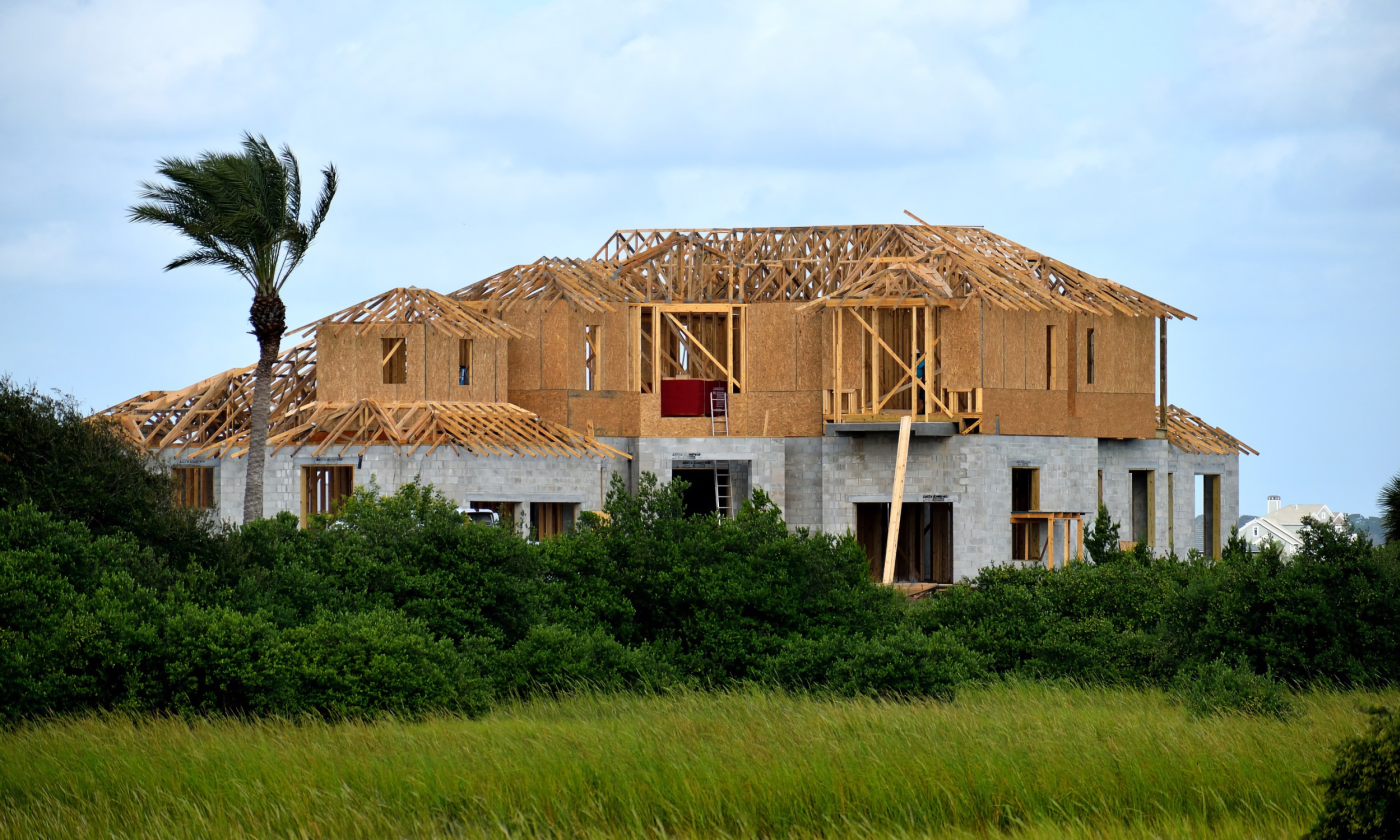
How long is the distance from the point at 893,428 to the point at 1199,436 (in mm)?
11489

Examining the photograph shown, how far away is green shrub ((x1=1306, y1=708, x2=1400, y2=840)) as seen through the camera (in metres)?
9.71

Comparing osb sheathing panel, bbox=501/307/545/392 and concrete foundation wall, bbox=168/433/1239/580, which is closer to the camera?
concrete foundation wall, bbox=168/433/1239/580

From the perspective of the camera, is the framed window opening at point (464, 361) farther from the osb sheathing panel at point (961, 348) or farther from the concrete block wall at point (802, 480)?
the osb sheathing panel at point (961, 348)

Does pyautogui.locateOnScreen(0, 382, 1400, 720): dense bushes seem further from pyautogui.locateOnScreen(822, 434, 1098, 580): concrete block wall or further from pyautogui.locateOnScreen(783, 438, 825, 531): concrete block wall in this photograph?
pyautogui.locateOnScreen(783, 438, 825, 531): concrete block wall

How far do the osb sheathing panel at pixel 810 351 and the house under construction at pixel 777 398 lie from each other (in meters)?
0.07

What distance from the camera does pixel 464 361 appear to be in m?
38.3

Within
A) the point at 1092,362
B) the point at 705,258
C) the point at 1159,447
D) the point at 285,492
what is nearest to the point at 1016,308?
the point at 1092,362

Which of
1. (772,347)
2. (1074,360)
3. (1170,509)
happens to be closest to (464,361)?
(772,347)

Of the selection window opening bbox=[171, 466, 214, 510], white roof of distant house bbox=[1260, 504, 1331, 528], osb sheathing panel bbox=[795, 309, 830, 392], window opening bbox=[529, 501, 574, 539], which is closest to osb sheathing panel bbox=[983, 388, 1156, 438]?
osb sheathing panel bbox=[795, 309, 830, 392]

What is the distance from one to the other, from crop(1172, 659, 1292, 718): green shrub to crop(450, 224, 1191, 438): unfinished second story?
61.5ft

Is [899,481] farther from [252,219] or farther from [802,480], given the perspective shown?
[252,219]

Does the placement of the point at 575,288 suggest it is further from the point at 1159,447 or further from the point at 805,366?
the point at 1159,447

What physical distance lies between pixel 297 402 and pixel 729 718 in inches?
951

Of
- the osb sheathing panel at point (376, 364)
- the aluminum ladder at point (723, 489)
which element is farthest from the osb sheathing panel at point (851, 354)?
the osb sheathing panel at point (376, 364)
